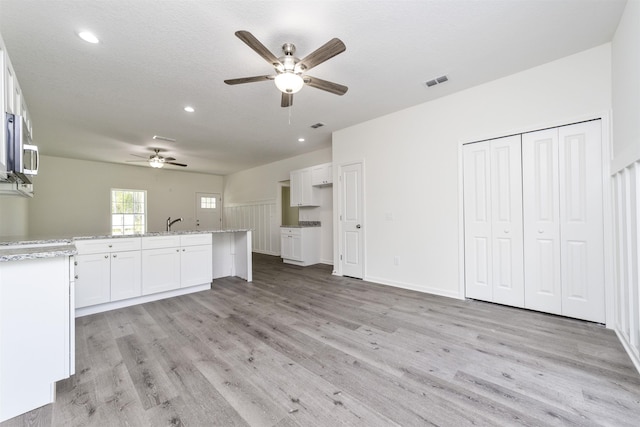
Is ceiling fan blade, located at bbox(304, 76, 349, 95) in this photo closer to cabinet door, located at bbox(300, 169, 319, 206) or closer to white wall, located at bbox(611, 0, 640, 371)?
white wall, located at bbox(611, 0, 640, 371)

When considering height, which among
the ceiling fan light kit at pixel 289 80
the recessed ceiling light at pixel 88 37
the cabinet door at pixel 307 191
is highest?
the recessed ceiling light at pixel 88 37

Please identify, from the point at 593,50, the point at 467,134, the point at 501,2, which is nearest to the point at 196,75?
the point at 501,2

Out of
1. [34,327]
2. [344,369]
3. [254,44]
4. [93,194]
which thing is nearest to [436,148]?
[254,44]

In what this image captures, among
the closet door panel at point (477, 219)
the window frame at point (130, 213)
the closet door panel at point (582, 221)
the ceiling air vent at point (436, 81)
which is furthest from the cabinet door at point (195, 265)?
the window frame at point (130, 213)

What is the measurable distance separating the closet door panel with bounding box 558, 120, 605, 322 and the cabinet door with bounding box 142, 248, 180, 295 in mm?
4796

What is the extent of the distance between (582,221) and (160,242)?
16.5 ft

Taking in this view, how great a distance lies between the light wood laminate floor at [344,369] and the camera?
4.95 feet

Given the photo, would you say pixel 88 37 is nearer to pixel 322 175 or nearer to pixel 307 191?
pixel 322 175

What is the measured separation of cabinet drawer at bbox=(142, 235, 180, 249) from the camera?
3475 millimetres

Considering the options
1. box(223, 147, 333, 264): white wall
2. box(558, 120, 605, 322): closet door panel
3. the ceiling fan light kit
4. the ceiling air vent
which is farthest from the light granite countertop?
box(558, 120, 605, 322): closet door panel

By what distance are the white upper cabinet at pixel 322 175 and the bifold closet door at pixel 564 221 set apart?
3.54 meters

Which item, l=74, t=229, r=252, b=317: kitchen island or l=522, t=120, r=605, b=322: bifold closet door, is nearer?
l=522, t=120, r=605, b=322: bifold closet door

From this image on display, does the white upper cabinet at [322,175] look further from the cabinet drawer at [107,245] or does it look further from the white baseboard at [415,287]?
the cabinet drawer at [107,245]

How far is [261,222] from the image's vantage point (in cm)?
829
